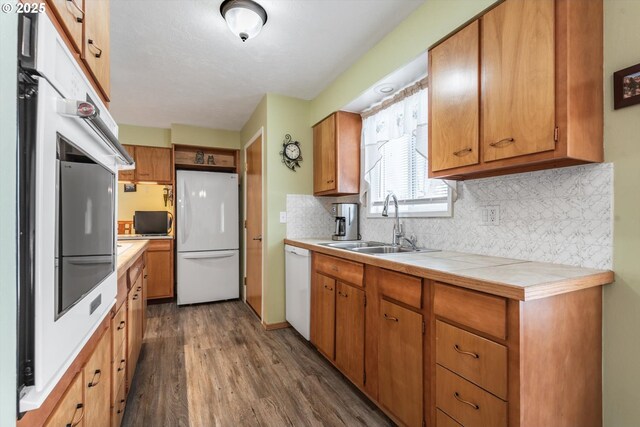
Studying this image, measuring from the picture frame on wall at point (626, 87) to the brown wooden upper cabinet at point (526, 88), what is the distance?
0.17 ft

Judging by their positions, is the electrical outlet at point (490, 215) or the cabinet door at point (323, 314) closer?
the electrical outlet at point (490, 215)

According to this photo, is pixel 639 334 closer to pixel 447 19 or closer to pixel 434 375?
pixel 434 375

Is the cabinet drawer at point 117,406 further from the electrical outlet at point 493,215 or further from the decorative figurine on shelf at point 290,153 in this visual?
the decorative figurine on shelf at point 290,153

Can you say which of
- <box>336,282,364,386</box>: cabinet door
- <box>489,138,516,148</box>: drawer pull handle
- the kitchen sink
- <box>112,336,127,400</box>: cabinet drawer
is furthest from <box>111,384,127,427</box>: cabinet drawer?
<box>489,138,516,148</box>: drawer pull handle

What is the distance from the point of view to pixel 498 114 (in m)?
1.40

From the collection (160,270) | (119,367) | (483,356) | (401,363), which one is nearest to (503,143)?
(483,356)

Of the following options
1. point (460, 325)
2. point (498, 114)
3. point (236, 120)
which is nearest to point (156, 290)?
point (236, 120)

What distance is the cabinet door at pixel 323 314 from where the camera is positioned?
2.31 m

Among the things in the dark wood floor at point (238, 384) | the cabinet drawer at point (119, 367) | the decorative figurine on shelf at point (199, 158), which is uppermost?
the decorative figurine on shelf at point (199, 158)

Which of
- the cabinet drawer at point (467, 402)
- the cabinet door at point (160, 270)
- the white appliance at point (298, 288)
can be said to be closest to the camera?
the cabinet drawer at point (467, 402)

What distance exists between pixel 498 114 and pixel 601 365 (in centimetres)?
114

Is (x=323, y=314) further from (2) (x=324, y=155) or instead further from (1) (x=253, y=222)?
(1) (x=253, y=222)

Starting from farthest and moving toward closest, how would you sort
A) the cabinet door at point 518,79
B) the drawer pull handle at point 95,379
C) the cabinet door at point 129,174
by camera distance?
the cabinet door at point 129,174
the cabinet door at point 518,79
the drawer pull handle at point 95,379

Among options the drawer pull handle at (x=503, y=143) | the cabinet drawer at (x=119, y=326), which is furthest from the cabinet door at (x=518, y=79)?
the cabinet drawer at (x=119, y=326)
